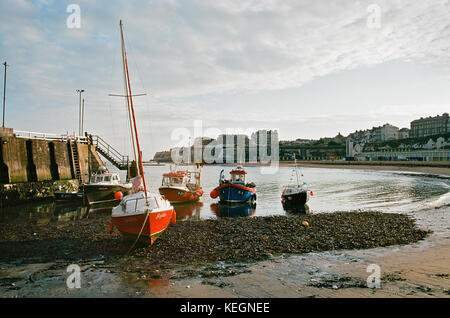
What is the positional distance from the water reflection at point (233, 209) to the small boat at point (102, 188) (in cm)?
1069

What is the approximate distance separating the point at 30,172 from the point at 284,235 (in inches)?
1166

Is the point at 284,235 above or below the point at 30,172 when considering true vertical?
below

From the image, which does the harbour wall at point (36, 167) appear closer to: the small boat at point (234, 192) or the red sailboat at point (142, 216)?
the small boat at point (234, 192)

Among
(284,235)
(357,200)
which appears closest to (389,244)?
(284,235)

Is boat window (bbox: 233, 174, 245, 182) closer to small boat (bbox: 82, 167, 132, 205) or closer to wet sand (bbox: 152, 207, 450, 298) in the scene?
small boat (bbox: 82, 167, 132, 205)

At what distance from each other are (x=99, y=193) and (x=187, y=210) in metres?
9.97

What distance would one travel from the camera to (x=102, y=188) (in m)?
31.0

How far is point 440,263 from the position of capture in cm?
1184

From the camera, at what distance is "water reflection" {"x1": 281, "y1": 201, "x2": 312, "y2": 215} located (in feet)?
86.1

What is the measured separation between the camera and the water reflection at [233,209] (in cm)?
2606

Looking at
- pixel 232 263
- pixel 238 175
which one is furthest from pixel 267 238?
pixel 238 175

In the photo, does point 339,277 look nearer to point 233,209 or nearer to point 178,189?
point 233,209

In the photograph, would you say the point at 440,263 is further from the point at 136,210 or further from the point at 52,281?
the point at 52,281
